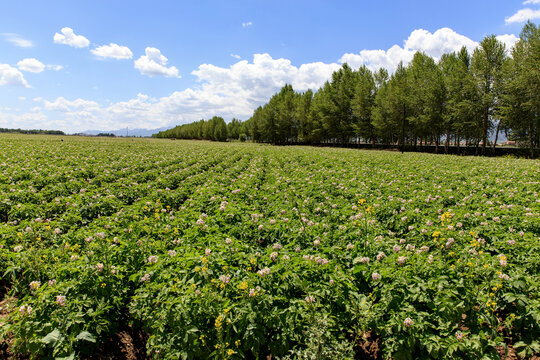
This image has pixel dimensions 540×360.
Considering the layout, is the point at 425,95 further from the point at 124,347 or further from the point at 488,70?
the point at 124,347

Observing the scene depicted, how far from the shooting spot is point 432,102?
45.5 metres

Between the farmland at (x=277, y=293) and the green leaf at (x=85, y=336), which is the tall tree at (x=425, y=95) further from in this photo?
the green leaf at (x=85, y=336)

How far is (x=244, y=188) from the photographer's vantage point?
11.0 meters

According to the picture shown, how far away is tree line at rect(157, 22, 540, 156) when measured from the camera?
3553 centimetres

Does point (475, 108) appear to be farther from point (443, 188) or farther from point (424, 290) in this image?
point (424, 290)

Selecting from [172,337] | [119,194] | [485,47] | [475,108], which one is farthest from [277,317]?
[485,47]

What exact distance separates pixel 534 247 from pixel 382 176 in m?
9.79

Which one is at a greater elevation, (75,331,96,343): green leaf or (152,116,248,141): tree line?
(152,116,248,141): tree line

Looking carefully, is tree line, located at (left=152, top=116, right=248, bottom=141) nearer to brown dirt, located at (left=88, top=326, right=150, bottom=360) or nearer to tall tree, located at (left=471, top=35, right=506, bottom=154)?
tall tree, located at (left=471, top=35, right=506, bottom=154)

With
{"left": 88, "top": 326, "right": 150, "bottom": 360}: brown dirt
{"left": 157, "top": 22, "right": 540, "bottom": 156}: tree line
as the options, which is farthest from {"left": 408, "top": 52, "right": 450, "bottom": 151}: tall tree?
{"left": 88, "top": 326, "right": 150, "bottom": 360}: brown dirt

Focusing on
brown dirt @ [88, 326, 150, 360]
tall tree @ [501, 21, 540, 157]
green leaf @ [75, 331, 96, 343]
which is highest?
tall tree @ [501, 21, 540, 157]

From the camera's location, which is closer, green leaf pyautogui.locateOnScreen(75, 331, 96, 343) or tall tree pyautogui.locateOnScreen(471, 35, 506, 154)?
green leaf pyautogui.locateOnScreen(75, 331, 96, 343)

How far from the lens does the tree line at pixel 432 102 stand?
35531mm

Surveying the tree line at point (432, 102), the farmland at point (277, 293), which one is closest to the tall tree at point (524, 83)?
the tree line at point (432, 102)
